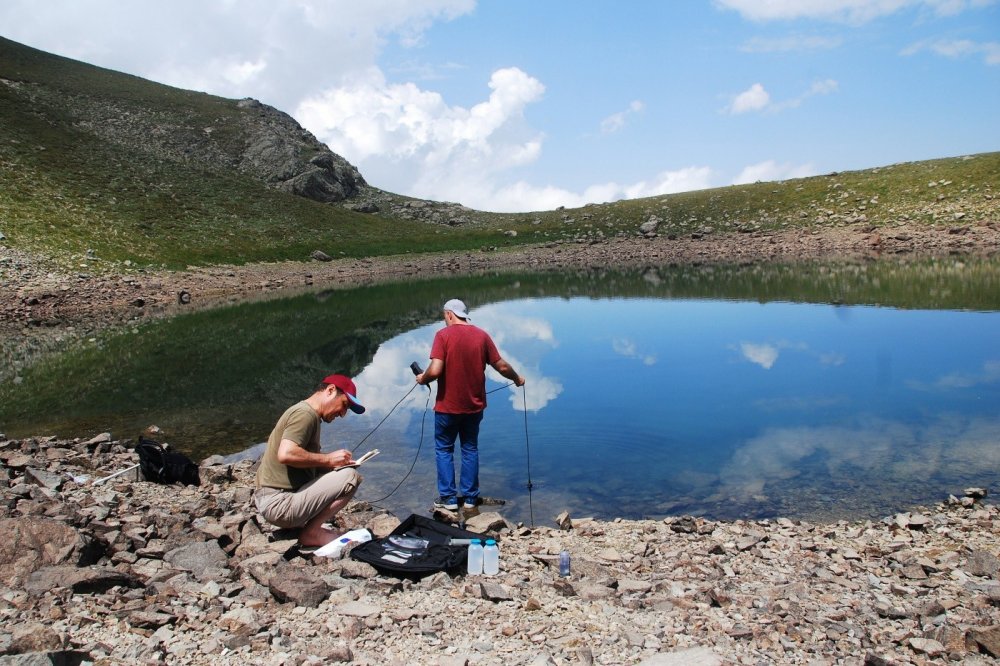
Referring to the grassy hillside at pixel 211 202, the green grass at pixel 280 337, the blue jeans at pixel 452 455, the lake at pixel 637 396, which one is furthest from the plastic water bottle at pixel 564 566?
the grassy hillside at pixel 211 202

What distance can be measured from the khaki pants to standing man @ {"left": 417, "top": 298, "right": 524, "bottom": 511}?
91.1 inches

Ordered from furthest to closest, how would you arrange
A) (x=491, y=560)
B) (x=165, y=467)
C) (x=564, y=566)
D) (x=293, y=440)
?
1. (x=165, y=467)
2. (x=293, y=440)
3. (x=491, y=560)
4. (x=564, y=566)

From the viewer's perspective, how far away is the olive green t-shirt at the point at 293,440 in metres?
8.63

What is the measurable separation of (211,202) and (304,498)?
83.0 m

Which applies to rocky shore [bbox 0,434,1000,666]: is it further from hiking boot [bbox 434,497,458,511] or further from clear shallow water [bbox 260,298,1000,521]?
clear shallow water [bbox 260,298,1000,521]

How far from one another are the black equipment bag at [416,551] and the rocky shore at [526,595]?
16 cm

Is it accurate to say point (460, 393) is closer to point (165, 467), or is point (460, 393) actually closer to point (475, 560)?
point (475, 560)

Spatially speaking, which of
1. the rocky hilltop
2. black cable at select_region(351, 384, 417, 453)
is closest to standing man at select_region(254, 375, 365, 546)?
black cable at select_region(351, 384, 417, 453)

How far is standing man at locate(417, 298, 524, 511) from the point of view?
11023mm

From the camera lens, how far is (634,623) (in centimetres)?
653

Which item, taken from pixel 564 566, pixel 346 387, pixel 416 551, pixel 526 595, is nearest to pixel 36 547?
pixel 346 387

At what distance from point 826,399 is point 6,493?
14930mm

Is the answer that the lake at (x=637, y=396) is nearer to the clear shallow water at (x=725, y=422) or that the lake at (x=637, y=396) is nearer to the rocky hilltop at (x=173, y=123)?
the clear shallow water at (x=725, y=422)

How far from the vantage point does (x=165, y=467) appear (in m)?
11.8
